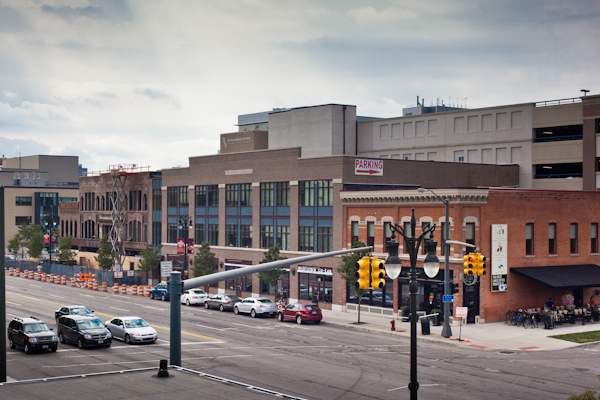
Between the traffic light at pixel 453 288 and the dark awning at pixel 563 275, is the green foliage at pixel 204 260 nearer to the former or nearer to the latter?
the traffic light at pixel 453 288

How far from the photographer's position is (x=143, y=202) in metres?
82.1

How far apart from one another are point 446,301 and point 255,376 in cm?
1717

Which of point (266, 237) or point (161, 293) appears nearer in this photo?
point (161, 293)

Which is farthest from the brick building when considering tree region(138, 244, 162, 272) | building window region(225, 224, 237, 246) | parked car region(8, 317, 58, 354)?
tree region(138, 244, 162, 272)

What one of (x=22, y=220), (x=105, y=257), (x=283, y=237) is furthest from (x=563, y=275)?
(x=22, y=220)

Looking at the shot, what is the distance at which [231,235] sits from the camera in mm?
68000

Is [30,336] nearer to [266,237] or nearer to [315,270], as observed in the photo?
[315,270]

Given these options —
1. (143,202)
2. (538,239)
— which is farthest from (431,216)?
(143,202)

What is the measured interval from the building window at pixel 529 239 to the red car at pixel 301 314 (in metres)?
16.7

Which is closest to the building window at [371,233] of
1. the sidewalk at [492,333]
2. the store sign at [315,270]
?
the store sign at [315,270]

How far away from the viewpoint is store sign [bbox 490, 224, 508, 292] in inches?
1877

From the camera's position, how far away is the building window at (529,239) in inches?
1971

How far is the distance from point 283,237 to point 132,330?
86.3 ft

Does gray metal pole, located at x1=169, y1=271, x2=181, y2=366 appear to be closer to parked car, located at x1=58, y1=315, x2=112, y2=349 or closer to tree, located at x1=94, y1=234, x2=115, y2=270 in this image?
parked car, located at x1=58, y1=315, x2=112, y2=349
